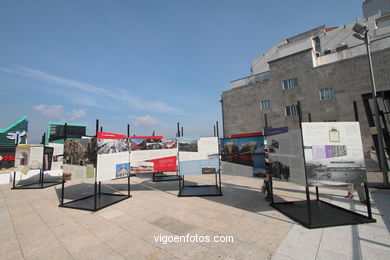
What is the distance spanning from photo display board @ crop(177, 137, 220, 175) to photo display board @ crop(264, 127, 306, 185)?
2.64 m

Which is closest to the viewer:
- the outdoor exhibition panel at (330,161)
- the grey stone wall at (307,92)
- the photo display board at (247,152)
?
the outdoor exhibition panel at (330,161)

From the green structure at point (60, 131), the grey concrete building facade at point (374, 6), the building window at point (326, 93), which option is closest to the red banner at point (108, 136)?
the building window at point (326, 93)

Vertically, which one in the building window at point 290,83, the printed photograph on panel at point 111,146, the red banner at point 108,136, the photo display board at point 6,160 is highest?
the building window at point 290,83

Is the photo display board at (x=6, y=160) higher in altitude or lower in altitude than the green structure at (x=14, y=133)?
lower

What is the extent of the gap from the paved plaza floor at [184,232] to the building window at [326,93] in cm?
1822

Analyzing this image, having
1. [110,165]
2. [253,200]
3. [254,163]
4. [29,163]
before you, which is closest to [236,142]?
[254,163]

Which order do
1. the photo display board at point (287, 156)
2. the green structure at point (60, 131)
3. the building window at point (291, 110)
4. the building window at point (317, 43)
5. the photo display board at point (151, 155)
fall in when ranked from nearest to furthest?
the photo display board at point (287, 156) < the photo display board at point (151, 155) < the building window at point (291, 110) < the building window at point (317, 43) < the green structure at point (60, 131)

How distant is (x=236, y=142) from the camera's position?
8.66m

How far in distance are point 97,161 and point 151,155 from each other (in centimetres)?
265

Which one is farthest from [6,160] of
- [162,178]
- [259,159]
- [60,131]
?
[259,159]

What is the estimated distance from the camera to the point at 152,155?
9344 mm

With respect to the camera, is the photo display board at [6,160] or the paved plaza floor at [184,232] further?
the photo display board at [6,160]

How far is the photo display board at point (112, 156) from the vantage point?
25.1 ft

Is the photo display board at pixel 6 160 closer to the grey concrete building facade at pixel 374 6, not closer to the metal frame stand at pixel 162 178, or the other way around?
the metal frame stand at pixel 162 178
